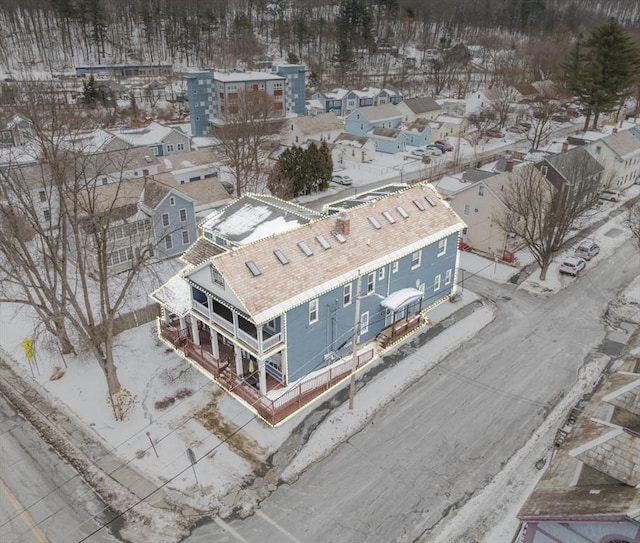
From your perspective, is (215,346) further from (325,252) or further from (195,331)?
(325,252)

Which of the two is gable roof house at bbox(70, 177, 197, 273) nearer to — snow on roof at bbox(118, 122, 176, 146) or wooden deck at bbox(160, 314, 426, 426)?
wooden deck at bbox(160, 314, 426, 426)

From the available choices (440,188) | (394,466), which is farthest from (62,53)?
(394,466)

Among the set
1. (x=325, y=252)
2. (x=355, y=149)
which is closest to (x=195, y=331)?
(x=325, y=252)

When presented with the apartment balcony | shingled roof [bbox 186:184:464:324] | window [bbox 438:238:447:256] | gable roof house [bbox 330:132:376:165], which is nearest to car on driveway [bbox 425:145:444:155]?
gable roof house [bbox 330:132:376:165]

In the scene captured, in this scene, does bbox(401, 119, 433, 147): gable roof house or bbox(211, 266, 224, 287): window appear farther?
bbox(401, 119, 433, 147): gable roof house

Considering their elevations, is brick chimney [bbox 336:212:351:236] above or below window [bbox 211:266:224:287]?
above

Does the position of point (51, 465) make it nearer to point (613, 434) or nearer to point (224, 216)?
point (224, 216)
